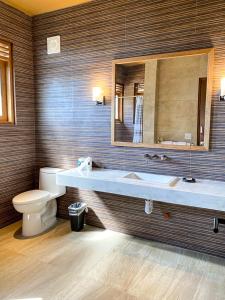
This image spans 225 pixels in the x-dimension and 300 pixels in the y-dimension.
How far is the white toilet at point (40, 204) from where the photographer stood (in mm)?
2701

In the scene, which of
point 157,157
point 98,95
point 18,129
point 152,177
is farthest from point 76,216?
point 98,95

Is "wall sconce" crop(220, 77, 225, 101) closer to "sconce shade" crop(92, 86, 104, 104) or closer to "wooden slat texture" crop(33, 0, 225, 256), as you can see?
"wooden slat texture" crop(33, 0, 225, 256)

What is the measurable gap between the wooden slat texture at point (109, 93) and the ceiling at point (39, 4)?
7 centimetres

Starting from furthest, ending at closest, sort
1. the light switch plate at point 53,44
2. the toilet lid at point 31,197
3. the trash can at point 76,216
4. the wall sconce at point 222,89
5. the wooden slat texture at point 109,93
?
the light switch plate at point 53,44, the trash can at point 76,216, the toilet lid at point 31,197, the wooden slat texture at point 109,93, the wall sconce at point 222,89

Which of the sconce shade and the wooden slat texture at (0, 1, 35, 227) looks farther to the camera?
the wooden slat texture at (0, 1, 35, 227)

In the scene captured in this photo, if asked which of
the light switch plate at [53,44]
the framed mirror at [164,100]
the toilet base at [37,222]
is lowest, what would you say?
the toilet base at [37,222]

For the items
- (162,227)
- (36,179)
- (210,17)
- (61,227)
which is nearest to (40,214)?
(61,227)

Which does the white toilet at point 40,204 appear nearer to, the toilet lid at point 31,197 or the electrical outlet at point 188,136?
the toilet lid at point 31,197

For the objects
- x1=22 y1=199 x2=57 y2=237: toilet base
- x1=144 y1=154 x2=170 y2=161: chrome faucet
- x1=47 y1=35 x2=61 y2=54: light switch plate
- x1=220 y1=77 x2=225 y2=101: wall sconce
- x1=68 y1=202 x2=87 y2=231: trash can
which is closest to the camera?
x1=220 y1=77 x2=225 y2=101: wall sconce

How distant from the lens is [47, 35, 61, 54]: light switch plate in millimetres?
3098

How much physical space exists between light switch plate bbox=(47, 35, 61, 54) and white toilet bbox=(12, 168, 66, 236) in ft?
5.13

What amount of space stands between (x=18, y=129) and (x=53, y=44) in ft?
3.96

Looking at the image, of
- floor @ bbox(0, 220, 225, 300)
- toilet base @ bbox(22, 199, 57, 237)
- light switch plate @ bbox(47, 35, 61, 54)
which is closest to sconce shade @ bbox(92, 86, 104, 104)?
light switch plate @ bbox(47, 35, 61, 54)

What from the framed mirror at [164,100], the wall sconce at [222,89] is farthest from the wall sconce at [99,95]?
the wall sconce at [222,89]
